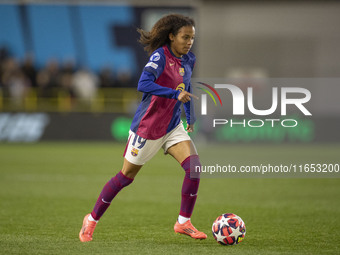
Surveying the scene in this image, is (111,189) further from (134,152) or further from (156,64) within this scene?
(156,64)

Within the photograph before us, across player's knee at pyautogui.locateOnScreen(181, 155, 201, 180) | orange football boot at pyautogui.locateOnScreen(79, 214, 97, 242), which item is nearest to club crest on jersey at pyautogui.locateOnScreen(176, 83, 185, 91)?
player's knee at pyautogui.locateOnScreen(181, 155, 201, 180)

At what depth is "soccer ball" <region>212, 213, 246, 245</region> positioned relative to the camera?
6.10 meters

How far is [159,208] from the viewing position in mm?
8797

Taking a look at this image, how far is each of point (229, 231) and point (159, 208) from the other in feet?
9.10

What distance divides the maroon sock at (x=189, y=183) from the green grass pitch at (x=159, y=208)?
0.32 meters

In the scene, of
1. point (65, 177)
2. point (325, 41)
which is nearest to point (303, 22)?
point (325, 41)

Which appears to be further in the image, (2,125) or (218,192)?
(2,125)

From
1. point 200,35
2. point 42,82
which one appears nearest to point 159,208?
point 42,82

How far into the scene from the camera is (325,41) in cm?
2655

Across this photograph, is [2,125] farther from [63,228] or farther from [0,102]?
[63,228]

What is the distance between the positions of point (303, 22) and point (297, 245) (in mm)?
21394

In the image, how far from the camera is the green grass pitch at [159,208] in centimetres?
610

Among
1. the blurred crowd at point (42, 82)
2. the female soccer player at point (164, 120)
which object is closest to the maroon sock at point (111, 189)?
the female soccer player at point (164, 120)

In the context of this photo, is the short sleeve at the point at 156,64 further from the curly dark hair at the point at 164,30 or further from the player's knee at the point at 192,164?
the player's knee at the point at 192,164
